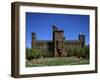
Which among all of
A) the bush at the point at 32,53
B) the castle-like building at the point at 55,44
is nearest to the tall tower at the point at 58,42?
the castle-like building at the point at 55,44

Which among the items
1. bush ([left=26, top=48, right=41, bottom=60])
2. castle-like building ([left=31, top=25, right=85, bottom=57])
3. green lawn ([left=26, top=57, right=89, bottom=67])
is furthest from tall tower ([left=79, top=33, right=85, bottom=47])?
bush ([left=26, top=48, right=41, bottom=60])

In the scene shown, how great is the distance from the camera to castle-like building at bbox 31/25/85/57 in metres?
2.14

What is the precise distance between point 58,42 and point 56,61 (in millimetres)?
161

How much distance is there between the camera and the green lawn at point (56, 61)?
2127 mm

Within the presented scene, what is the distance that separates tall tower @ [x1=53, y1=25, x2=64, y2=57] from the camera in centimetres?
220

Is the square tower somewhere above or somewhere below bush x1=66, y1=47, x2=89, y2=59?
above

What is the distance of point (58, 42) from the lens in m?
2.21

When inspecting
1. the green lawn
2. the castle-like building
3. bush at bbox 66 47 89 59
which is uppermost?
the castle-like building

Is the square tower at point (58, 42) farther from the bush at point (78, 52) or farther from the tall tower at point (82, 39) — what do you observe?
the tall tower at point (82, 39)

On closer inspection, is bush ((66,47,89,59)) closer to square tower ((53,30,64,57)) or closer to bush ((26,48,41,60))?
square tower ((53,30,64,57))

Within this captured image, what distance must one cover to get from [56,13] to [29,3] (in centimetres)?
26

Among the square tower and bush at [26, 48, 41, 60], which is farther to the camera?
the square tower

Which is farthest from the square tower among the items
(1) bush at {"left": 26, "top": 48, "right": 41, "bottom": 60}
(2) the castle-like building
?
(1) bush at {"left": 26, "top": 48, "right": 41, "bottom": 60}

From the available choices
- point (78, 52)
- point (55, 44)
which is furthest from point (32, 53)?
point (78, 52)
